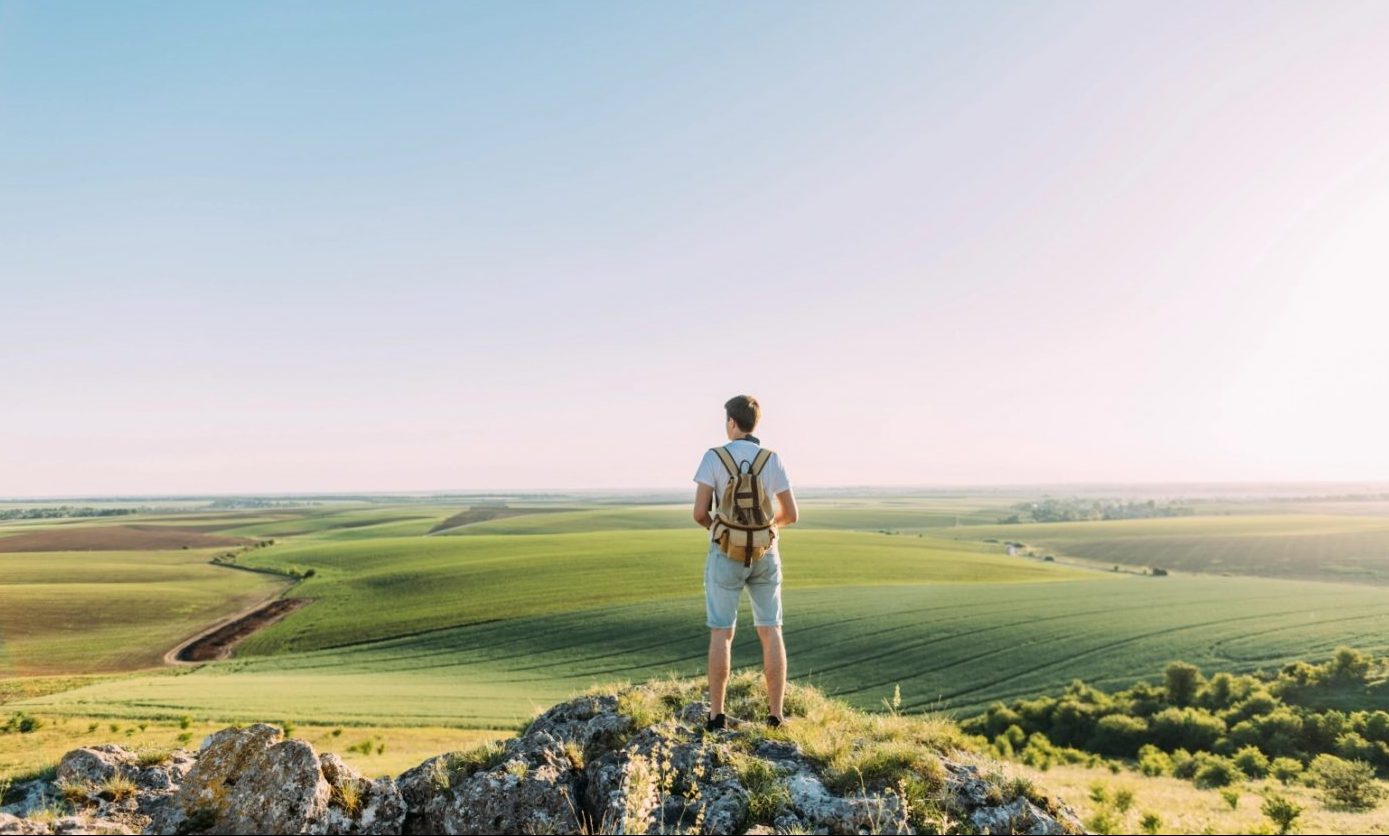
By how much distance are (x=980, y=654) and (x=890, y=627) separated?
6.18 m

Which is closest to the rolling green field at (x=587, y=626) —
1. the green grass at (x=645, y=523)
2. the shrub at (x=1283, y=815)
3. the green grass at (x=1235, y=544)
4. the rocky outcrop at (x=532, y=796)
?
the green grass at (x=1235, y=544)

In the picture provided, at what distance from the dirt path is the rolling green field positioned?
1172 mm

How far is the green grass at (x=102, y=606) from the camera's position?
3634 centimetres

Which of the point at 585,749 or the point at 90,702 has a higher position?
the point at 585,749

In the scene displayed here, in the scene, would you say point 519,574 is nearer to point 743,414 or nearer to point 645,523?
point 743,414

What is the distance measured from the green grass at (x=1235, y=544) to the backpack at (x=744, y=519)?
6351cm

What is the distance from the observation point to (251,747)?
4598 mm

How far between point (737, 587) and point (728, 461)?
3.89ft

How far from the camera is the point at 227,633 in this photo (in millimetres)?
43062

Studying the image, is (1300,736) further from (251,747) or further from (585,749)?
(251,747)

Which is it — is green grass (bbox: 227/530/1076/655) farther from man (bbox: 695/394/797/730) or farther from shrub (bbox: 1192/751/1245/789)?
man (bbox: 695/394/797/730)

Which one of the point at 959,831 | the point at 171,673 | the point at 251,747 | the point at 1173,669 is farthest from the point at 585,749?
the point at 171,673

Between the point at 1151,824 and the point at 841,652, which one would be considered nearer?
the point at 1151,824

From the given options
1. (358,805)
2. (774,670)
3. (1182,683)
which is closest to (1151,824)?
(774,670)
